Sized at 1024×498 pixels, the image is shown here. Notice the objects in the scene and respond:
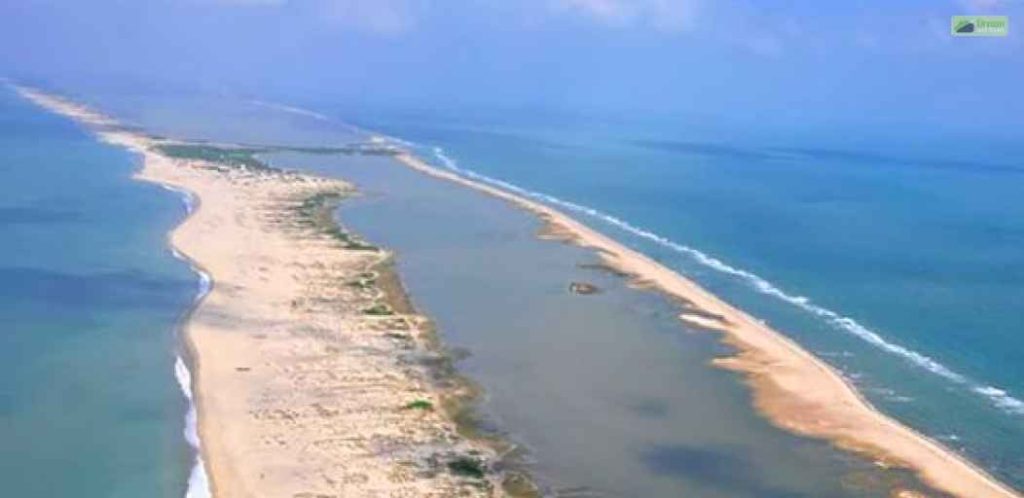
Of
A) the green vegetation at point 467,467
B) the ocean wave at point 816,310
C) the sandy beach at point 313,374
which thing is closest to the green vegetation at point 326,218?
the sandy beach at point 313,374

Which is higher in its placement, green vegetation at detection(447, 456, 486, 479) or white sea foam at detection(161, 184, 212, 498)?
green vegetation at detection(447, 456, 486, 479)

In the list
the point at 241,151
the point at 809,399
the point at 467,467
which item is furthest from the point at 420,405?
the point at 241,151

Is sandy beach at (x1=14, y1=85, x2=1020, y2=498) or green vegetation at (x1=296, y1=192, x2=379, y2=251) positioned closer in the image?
sandy beach at (x1=14, y1=85, x2=1020, y2=498)

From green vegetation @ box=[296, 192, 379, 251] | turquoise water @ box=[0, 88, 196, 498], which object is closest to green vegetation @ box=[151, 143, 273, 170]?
turquoise water @ box=[0, 88, 196, 498]

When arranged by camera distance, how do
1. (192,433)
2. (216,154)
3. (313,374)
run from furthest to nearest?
1. (216,154)
2. (313,374)
3. (192,433)

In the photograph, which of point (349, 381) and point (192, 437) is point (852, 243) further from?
point (192, 437)

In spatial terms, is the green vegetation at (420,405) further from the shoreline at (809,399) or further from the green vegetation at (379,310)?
the green vegetation at (379,310)

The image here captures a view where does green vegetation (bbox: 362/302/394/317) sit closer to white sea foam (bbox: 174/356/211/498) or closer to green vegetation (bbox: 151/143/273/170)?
white sea foam (bbox: 174/356/211/498)
